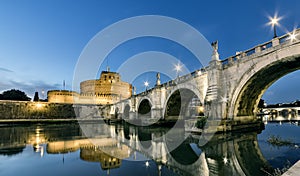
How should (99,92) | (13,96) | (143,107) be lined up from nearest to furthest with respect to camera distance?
(143,107)
(13,96)
(99,92)

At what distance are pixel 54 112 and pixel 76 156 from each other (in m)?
50.4

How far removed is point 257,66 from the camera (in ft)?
47.5

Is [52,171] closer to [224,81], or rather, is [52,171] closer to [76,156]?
[76,156]

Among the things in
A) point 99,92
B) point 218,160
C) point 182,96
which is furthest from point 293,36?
point 99,92

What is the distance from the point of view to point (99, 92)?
8025 centimetres

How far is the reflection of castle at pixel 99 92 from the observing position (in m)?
69.6

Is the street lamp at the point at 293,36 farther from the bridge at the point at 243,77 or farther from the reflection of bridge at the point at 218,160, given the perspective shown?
the reflection of bridge at the point at 218,160

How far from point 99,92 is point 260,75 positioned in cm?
7296

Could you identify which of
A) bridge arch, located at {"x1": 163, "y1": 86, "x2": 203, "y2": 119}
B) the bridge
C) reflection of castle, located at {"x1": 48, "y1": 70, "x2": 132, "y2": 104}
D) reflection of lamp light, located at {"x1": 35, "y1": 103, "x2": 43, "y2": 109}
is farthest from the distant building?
the bridge

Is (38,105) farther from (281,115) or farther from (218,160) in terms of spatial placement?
(281,115)

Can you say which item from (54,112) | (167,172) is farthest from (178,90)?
(54,112)

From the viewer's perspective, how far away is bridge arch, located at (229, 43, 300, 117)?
1271cm

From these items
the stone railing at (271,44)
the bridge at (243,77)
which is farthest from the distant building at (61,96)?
the stone railing at (271,44)

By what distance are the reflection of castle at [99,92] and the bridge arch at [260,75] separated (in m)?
56.4
